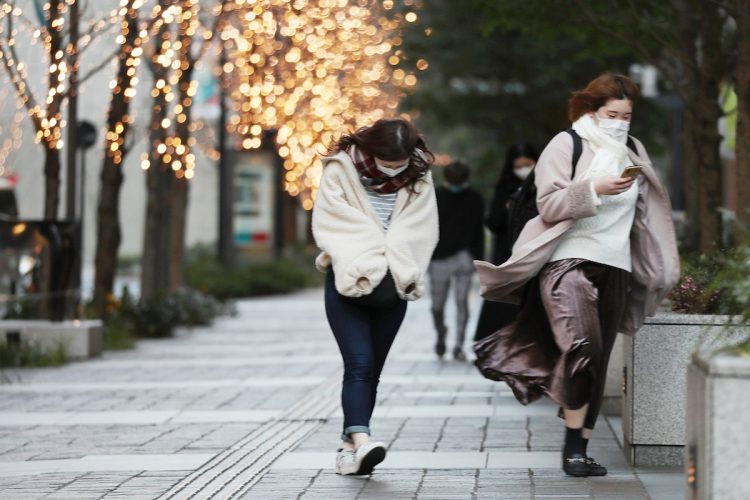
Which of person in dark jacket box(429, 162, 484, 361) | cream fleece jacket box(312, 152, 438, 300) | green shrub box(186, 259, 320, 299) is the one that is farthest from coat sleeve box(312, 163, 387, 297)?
green shrub box(186, 259, 320, 299)

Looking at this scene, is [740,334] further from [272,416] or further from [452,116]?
[452,116]

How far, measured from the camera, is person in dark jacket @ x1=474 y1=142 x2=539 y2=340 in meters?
10.9

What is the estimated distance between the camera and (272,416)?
982 centimetres

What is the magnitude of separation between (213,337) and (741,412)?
14.0 metres

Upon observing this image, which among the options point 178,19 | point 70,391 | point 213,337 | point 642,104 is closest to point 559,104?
point 642,104

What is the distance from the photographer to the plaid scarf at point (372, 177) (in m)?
7.21

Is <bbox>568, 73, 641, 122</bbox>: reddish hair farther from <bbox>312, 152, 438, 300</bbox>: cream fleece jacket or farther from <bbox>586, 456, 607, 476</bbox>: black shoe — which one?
<bbox>586, 456, 607, 476</bbox>: black shoe

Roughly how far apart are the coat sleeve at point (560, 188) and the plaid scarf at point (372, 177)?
0.64 meters

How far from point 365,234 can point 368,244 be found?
0.19 ft

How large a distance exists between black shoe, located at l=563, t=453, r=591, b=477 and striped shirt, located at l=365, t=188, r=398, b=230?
4.44 ft

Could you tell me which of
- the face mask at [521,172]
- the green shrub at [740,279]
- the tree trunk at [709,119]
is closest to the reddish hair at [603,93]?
the green shrub at [740,279]

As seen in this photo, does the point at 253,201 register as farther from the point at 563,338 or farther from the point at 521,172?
the point at 563,338

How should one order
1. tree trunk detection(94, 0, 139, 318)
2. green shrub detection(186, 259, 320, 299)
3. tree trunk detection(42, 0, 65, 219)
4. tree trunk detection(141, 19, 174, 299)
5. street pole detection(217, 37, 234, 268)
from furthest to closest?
green shrub detection(186, 259, 320, 299) → street pole detection(217, 37, 234, 268) → tree trunk detection(141, 19, 174, 299) → tree trunk detection(94, 0, 139, 318) → tree trunk detection(42, 0, 65, 219)

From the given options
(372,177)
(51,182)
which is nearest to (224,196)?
(51,182)
